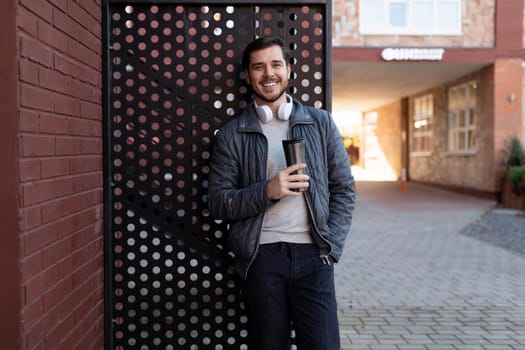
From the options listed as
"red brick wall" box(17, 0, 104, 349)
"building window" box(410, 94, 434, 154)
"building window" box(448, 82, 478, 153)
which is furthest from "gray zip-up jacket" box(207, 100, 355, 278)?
"building window" box(410, 94, 434, 154)

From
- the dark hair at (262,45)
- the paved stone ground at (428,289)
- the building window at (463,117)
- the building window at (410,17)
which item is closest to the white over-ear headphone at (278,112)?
the dark hair at (262,45)

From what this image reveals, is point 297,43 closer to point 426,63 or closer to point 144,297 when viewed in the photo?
point 144,297

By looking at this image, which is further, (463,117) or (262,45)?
(463,117)

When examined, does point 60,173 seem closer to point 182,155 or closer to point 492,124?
point 182,155

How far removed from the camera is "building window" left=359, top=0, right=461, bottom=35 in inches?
631

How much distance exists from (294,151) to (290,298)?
0.73m

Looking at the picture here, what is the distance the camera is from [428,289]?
6.27 m

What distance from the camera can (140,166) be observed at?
3107mm

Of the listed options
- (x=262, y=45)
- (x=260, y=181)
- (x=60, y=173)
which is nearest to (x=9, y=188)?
(x=60, y=173)

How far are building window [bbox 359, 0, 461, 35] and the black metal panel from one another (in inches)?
532

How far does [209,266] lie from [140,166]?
683mm

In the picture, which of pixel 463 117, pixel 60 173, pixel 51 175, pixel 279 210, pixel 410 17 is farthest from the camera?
pixel 463 117

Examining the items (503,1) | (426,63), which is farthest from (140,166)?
(503,1)

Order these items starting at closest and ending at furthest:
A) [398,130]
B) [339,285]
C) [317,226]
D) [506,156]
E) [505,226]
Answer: [317,226]
[339,285]
[505,226]
[506,156]
[398,130]
